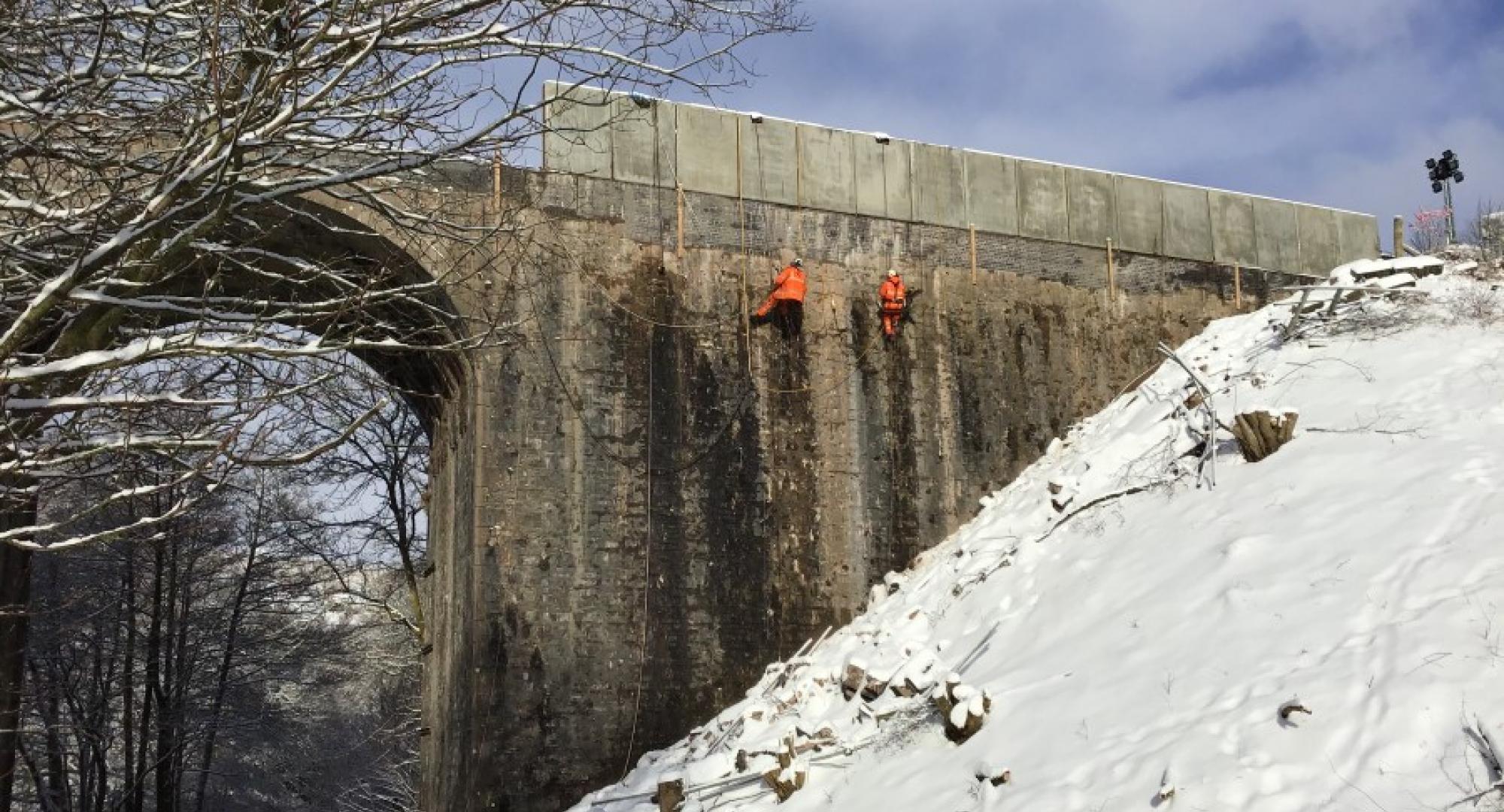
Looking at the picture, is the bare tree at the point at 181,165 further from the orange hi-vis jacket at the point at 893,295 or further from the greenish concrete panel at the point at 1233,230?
the greenish concrete panel at the point at 1233,230

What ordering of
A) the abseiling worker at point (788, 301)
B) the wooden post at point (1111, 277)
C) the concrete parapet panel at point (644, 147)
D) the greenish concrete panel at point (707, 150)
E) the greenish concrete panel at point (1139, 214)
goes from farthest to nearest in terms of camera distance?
the greenish concrete panel at point (1139, 214), the wooden post at point (1111, 277), the greenish concrete panel at point (707, 150), the abseiling worker at point (788, 301), the concrete parapet panel at point (644, 147)

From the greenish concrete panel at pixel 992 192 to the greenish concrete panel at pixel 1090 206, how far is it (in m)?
0.84

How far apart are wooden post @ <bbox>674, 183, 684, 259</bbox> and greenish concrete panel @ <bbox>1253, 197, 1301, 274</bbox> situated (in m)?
8.30

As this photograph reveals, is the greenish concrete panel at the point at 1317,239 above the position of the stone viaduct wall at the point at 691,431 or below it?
above

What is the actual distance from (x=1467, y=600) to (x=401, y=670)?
73.4 ft

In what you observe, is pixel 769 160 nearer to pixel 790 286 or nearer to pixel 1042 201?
pixel 790 286

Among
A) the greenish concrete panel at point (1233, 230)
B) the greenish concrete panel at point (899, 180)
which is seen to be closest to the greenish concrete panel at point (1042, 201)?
the greenish concrete panel at point (899, 180)

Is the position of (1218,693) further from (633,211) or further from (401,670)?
(401,670)

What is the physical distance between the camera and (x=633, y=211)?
616 inches

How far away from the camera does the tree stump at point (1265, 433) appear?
39.1 ft

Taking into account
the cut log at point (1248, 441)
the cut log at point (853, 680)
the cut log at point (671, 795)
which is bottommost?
the cut log at point (671, 795)

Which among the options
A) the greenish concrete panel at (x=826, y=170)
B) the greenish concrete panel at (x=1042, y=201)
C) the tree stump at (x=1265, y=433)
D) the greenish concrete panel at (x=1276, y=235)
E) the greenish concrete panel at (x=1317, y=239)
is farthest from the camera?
the greenish concrete panel at (x=1317, y=239)

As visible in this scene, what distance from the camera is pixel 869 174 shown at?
17.1 metres

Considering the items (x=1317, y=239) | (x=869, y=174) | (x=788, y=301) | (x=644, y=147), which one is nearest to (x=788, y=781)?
(x=788, y=301)
